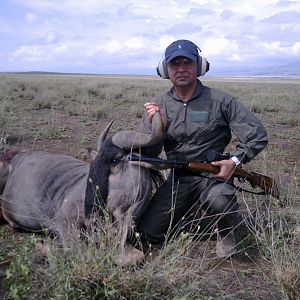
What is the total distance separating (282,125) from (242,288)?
1211 cm

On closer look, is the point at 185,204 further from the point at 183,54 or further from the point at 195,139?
the point at 183,54

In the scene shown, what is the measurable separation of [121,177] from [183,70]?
1279 mm

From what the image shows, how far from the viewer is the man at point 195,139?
4.84 meters

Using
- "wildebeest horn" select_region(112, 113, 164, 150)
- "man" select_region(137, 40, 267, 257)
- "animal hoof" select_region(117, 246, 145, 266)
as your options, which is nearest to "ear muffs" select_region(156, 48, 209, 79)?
"man" select_region(137, 40, 267, 257)

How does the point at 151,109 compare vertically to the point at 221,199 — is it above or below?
above

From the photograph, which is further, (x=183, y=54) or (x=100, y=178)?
(x=183, y=54)

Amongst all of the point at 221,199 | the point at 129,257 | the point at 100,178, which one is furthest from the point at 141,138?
the point at 129,257

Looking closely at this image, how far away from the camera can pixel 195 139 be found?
5094mm

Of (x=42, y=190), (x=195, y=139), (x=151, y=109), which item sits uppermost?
(x=151, y=109)

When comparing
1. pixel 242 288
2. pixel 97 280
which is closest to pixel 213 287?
pixel 242 288

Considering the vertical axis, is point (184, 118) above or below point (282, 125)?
→ above

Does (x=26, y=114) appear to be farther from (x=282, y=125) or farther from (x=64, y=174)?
(x=64, y=174)

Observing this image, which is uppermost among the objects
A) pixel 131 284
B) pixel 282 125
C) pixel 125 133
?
pixel 125 133

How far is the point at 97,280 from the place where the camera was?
325 centimetres
